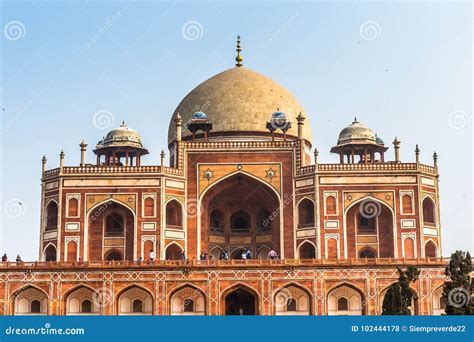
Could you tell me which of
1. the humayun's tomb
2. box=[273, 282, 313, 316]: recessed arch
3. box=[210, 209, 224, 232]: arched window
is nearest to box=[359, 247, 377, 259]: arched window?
the humayun's tomb

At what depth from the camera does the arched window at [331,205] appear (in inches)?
1700

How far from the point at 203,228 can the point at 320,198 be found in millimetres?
6272

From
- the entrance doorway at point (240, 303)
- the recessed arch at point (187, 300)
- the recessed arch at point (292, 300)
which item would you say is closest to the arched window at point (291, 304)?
the recessed arch at point (292, 300)

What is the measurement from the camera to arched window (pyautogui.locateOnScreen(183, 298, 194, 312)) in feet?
125

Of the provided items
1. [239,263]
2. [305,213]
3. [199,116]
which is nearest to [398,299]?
[239,263]

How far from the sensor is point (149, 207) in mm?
43438

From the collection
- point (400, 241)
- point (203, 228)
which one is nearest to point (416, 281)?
point (400, 241)

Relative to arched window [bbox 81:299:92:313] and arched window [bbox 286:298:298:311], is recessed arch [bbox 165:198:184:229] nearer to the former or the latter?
arched window [bbox 81:299:92:313]

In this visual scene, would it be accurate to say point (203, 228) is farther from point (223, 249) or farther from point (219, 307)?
point (219, 307)

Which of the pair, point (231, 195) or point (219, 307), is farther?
point (231, 195)

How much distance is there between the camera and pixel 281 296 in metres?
37.8

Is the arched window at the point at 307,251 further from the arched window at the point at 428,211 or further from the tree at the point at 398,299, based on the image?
the tree at the point at 398,299

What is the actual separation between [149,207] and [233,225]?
604cm
